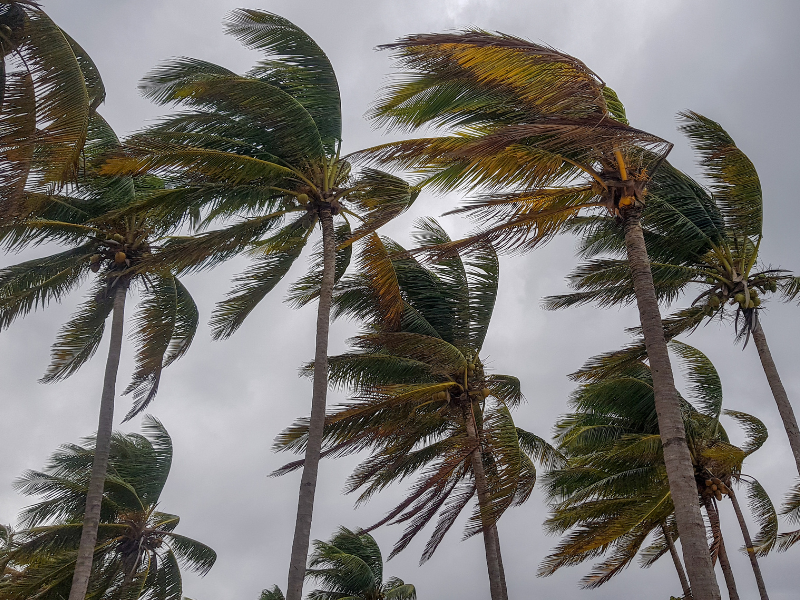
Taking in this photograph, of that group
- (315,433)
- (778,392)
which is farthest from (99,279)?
(778,392)

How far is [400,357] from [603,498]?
608 cm

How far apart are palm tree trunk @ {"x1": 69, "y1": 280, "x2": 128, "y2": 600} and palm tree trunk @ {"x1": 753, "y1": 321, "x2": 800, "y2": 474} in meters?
12.1

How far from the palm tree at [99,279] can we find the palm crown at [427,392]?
3830mm

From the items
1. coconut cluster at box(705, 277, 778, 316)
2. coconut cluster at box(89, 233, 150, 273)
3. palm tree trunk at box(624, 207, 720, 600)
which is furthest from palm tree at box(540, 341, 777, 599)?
coconut cluster at box(89, 233, 150, 273)

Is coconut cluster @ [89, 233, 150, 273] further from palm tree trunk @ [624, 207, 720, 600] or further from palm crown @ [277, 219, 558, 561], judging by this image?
palm tree trunk @ [624, 207, 720, 600]

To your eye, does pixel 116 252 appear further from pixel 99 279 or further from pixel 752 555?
pixel 752 555

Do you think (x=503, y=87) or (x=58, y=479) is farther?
(x=58, y=479)

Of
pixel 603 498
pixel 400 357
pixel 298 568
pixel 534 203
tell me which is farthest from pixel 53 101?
pixel 603 498

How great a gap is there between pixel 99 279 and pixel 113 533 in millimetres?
6496

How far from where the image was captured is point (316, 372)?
12484 mm

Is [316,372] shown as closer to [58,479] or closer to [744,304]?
A: [744,304]

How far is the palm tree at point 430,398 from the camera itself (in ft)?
43.5

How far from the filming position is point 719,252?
1334 cm

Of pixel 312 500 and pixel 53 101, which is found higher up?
pixel 53 101
